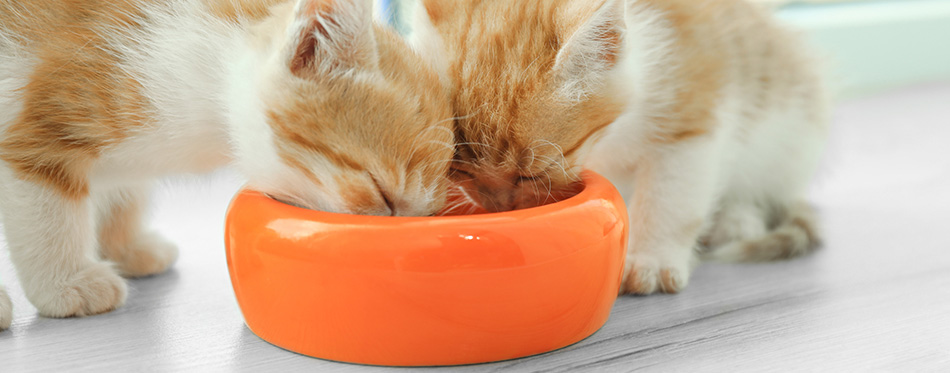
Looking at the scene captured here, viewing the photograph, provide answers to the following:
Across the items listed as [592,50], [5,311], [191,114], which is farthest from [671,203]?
[5,311]

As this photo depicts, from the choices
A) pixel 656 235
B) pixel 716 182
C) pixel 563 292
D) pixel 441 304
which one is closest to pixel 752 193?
pixel 716 182

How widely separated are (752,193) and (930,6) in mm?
2957

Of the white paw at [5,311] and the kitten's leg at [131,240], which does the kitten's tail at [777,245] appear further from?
the white paw at [5,311]

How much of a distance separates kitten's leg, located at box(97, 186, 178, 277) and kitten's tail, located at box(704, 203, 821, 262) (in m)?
→ 1.09

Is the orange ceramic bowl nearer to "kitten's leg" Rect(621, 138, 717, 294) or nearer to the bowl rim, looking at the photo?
the bowl rim

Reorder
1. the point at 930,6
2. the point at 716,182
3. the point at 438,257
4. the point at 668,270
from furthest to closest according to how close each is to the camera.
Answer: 1. the point at 930,6
2. the point at 716,182
3. the point at 668,270
4. the point at 438,257

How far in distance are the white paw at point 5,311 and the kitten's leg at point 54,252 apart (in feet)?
0.11

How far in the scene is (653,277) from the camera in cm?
143

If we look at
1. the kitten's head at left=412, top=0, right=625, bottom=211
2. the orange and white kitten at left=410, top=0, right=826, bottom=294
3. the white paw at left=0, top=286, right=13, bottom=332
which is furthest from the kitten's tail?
the white paw at left=0, top=286, right=13, bottom=332

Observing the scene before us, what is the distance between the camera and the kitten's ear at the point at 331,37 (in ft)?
3.50

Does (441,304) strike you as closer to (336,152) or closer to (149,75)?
(336,152)

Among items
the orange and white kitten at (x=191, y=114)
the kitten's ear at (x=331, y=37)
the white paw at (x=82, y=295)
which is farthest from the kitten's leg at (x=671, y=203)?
the white paw at (x=82, y=295)

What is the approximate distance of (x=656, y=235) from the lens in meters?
1.49

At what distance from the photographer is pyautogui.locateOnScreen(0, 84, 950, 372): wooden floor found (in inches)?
45.1
